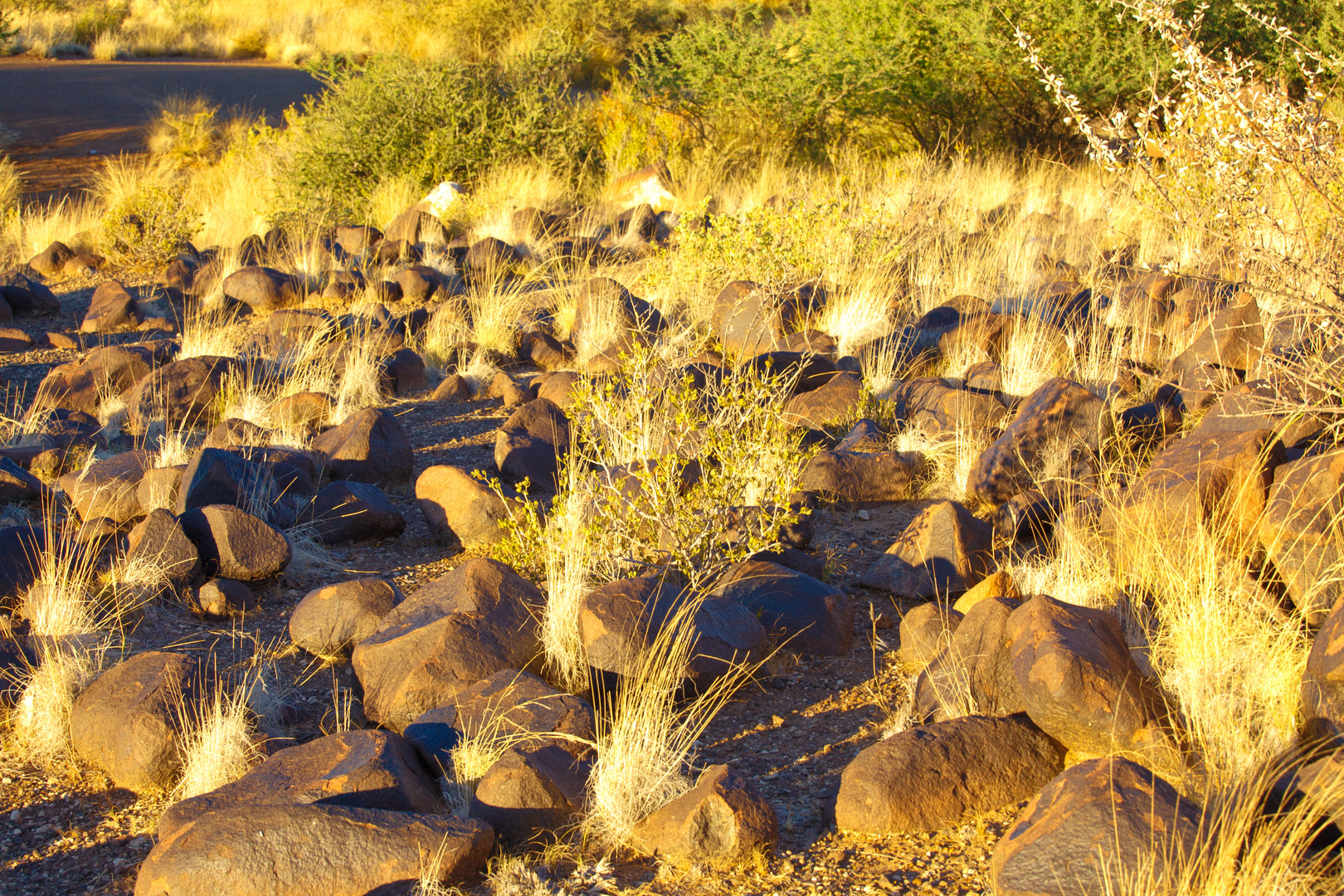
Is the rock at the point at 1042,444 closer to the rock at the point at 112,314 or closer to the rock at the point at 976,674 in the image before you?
the rock at the point at 976,674

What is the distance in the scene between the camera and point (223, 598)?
3768 millimetres

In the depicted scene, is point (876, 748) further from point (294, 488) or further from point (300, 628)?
point (294, 488)

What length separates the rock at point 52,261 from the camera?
374 inches

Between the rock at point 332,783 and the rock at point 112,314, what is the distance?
19.4 feet

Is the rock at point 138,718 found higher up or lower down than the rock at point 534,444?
lower down

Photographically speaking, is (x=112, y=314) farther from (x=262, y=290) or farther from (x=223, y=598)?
(x=223, y=598)

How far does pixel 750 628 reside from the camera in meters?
3.31

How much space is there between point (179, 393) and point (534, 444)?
2.15m


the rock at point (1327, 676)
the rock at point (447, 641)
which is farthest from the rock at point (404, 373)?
the rock at point (1327, 676)

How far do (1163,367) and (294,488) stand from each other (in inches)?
→ 173

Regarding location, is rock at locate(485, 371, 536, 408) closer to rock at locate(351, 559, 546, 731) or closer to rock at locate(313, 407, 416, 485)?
rock at locate(313, 407, 416, 485)

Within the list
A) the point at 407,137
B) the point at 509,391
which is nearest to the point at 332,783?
the point at 509,391

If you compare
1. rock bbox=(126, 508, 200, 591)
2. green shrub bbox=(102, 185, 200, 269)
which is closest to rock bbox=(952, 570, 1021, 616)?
rock bbox=(126, 508, 200, 591)

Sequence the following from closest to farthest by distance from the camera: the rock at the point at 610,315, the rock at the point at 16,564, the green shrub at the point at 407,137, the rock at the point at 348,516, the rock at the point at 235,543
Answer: the rock at the point at 16,564 → the rock at the point at 235,543 → the rock at the point at 348,516 → the rock at the point at 610,315 → the green shrub at the point at 407,137
